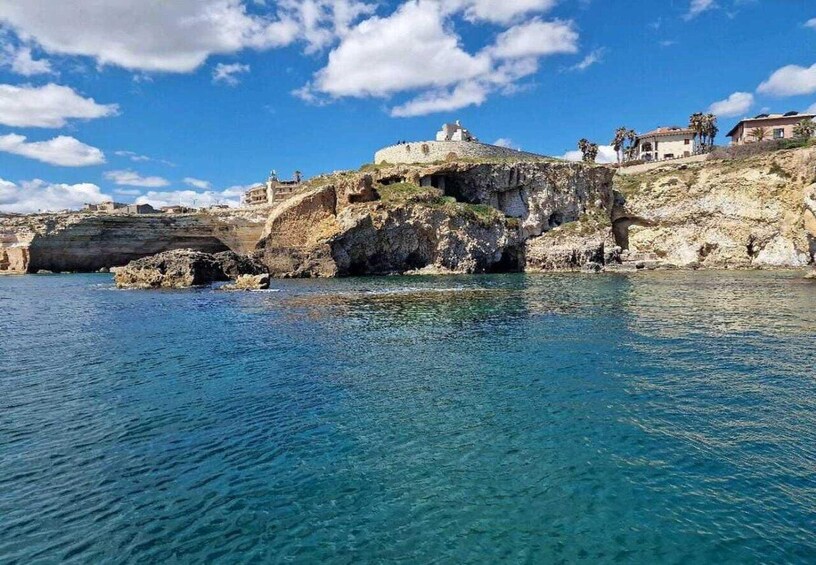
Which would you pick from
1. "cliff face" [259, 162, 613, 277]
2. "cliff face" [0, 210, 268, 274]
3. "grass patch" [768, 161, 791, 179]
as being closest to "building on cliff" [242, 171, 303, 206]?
"cliff face" [0, 210, 268, 274]

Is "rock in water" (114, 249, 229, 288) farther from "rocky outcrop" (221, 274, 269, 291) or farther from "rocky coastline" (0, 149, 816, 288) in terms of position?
"rocky outcrop" (221, 274, 269, 291)

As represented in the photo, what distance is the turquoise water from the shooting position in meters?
6.80

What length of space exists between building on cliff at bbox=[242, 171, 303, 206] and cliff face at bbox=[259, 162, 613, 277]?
118 ft

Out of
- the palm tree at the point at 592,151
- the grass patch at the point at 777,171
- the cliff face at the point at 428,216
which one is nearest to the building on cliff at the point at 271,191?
the cliff face at the point at 428,216

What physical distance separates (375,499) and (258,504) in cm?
176

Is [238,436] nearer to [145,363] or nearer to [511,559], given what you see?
[511,559]

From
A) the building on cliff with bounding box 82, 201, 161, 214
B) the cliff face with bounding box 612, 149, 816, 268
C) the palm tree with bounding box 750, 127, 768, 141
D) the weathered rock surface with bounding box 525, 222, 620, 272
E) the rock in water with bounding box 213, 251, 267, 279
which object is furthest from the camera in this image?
the building on cliff with bounding box 82, 201, 161, 214

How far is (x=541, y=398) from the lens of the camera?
12.7 meters

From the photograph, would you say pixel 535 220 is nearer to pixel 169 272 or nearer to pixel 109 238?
pixel 169 272

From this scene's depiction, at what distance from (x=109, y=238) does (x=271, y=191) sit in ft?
130

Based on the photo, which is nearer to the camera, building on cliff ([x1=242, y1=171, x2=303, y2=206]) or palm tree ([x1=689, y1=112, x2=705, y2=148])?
palm tree ([x1=689, y1=112, x2=705, y2=148])

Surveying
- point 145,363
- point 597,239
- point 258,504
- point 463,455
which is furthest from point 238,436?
point 597,239

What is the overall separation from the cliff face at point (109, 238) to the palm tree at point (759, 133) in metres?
78.7

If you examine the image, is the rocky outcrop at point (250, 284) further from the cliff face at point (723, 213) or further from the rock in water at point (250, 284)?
the cliff face at point (723, 213)
